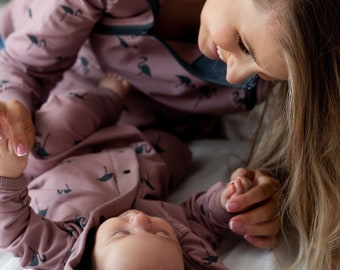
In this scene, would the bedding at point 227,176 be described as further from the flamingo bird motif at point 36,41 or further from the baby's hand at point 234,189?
the flamingo bird motif at point 36,41

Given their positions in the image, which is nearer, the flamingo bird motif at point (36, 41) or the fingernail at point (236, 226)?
the fingernail at point (236, 226)

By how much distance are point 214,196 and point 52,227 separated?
8.7 inches

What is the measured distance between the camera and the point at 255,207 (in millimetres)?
777

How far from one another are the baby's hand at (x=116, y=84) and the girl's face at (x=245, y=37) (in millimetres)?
282

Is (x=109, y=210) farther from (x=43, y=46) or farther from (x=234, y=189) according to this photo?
(x=43, y=46)

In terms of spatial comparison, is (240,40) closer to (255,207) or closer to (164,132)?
(255,207)

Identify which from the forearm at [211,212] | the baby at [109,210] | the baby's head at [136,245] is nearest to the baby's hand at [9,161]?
the baby at [109,210]

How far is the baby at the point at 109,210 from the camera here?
654 millimetres

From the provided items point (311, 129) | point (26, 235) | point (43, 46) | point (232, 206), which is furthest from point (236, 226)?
point (43, 46)

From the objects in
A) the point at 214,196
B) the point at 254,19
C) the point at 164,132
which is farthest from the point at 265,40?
the point at 164,132

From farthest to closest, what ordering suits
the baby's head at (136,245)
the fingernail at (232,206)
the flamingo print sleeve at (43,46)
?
1. the flamingo print sleeve at (43,46)
2. the fingernail at (232,206)
3. the baby's head at (136,245)

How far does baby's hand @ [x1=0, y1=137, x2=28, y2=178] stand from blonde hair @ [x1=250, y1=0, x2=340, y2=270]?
1.08 feet

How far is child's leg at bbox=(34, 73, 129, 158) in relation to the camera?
33.3 inches

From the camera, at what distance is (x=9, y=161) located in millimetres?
669
